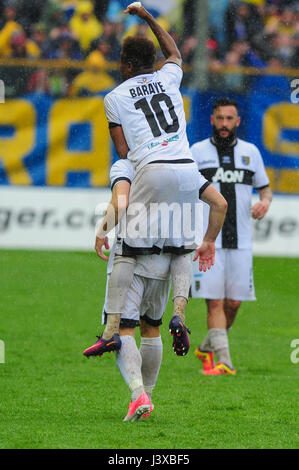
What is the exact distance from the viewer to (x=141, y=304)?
6.37m

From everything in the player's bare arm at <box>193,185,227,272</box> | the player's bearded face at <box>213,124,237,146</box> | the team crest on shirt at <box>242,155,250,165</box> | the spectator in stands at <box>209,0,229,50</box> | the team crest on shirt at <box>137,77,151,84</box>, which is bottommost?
the player's bare arm at <box>193,185,227,272</box>

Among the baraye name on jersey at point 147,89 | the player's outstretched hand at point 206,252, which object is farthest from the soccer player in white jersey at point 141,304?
the baraye name on jersey at point 147,89

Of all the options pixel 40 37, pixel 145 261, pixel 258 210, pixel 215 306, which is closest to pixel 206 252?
pixel 145 261

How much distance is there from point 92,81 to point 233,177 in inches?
225

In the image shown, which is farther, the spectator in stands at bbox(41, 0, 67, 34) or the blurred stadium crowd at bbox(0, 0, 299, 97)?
the spectator in stands at bbox(41, 0, 67, 34)

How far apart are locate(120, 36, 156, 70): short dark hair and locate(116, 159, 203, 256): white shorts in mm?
647

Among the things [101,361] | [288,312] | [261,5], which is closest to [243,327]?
[288,312]

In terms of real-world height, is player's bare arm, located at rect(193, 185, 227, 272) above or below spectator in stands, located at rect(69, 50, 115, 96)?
below

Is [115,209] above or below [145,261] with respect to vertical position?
above

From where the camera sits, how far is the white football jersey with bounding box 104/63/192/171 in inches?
240

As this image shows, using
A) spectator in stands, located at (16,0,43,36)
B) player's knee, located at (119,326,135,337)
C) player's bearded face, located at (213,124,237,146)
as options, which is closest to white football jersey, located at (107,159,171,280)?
player's knee, located at (119,326,135,337)

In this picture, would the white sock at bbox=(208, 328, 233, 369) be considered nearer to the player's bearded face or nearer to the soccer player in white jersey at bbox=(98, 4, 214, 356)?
the player's bearded face

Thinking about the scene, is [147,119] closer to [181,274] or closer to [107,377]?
[181,274]

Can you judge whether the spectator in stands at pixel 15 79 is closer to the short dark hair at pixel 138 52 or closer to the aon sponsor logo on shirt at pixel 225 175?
the aon sponsor logo on shirt at pixel 225 175
